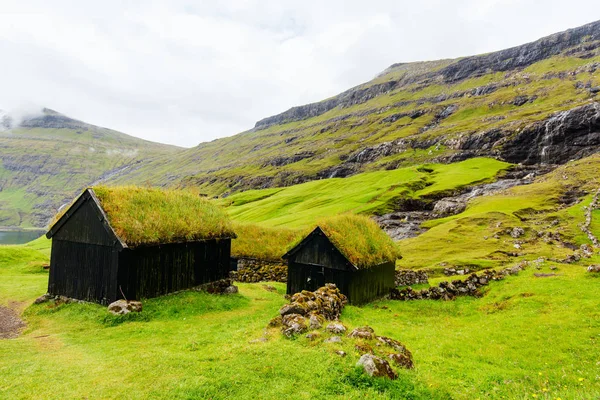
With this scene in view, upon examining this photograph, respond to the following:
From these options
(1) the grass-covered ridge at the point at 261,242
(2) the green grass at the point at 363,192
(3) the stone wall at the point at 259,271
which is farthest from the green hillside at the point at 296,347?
(2) the green grass at the point at 363,192

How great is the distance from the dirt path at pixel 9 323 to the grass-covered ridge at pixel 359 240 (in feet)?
71.0

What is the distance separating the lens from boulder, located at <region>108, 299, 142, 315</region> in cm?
2245

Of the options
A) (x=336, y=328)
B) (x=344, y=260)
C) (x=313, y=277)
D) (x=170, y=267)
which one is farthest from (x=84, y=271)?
(x=336, y=328)

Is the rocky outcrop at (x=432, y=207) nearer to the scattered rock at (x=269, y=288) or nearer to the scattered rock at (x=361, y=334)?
the scattered rock at (x=269, y=288)

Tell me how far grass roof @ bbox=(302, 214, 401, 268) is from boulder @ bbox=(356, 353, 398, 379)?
677 inches

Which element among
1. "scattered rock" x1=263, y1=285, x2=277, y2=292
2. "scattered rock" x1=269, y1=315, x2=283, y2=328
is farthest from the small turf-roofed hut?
"scattered rock" x1=269, y1=315, x2=283, y2=328

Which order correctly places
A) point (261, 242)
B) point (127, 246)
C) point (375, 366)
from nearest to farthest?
point (375, 366) → point (127, 246) → point (261, 242)

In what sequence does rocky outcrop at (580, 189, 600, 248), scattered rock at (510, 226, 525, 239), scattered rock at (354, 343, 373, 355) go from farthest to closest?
scattered rock at (510, 226, 525, 239) → rocky outcrop at (580, 189, 600, 248) → scattered rock at (354, 343, 373, 355)

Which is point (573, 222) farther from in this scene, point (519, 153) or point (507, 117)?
point (507, 117)

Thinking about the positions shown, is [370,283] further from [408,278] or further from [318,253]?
[408,278]

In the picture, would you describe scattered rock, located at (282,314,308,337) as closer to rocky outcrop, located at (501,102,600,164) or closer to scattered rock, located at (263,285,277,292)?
scattered rock, located at (263,285,277,292)

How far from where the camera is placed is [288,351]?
13.8 metres

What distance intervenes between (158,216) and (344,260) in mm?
14556

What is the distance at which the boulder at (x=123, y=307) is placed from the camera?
2245cm
